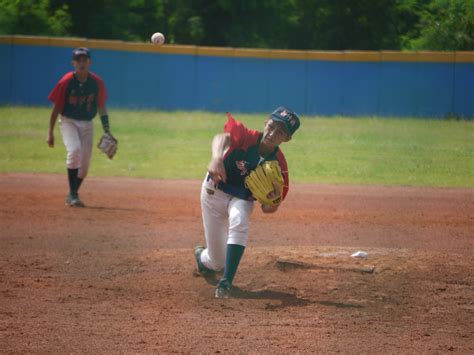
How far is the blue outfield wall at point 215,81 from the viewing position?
69.6 feet

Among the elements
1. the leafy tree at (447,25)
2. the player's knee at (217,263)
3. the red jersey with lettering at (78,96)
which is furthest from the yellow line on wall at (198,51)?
the player's knee at (217,263)

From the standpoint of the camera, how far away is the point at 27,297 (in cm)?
595

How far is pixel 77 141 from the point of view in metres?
9.64

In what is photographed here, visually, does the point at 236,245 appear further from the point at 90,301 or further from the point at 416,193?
the point at 416,193

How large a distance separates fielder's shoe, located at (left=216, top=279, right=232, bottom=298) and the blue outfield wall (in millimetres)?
15374

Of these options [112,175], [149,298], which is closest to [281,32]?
[112,175]

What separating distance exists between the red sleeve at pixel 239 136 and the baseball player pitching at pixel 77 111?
13.1 ft

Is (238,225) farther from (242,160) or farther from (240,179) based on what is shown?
(242,160)

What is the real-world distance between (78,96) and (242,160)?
4.10 meters

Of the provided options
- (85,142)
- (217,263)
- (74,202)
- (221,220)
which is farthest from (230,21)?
(221,220)

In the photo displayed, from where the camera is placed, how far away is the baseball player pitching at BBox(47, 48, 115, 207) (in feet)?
31.2

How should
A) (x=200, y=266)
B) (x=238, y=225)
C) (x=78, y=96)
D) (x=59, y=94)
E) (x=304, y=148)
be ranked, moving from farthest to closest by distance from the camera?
(x=304, y=148)
(x=78, y=96)
(x=59, y=94)
(x=200, y=266)
(x=238, y=225)

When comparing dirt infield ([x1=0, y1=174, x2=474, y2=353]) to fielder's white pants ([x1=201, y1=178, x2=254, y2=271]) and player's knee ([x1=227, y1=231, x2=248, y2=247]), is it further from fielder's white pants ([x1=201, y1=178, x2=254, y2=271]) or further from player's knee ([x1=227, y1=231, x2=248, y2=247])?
player's knee ([x1=227, y1=231, x2=248, y2=247])

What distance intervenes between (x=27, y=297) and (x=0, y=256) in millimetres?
1452
